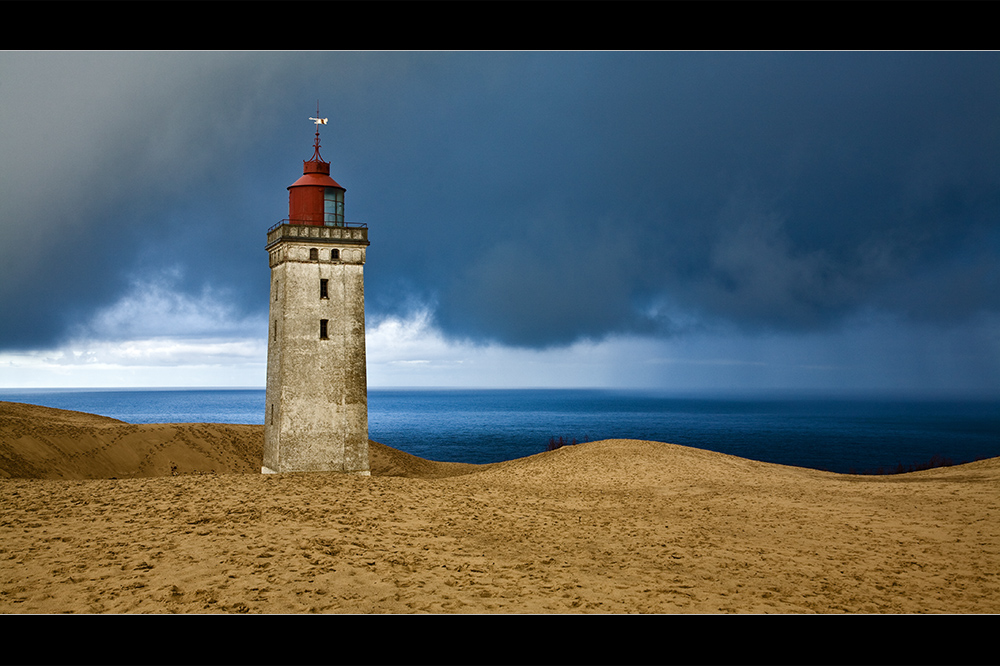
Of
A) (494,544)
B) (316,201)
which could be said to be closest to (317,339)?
(316,201)

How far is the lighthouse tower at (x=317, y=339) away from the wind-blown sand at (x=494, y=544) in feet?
7.73

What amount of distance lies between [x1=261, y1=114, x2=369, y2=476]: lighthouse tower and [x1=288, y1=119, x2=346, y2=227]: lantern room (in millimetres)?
33

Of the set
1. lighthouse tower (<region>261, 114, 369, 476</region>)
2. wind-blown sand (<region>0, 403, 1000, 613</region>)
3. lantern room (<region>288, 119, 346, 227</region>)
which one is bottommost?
wind-blown sand (<region>0, 403, 1000, 613</region>)

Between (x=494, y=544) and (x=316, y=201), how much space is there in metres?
14.4

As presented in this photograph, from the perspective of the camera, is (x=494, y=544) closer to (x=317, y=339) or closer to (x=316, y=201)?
(x=317, y=339)

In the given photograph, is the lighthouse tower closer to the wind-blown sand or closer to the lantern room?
the lantern room

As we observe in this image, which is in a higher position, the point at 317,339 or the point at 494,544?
the point at 317,339

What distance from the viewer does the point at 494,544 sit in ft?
40.7

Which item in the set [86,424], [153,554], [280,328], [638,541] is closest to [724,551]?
[638,541]

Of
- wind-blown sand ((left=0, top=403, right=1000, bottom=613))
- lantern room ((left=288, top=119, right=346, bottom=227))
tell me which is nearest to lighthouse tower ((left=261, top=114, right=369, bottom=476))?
lantern room ((left=288, top=119, right=346, bottom=227))

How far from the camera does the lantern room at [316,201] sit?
73.7ft

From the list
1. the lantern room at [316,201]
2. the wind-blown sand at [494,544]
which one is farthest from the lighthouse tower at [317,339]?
the wind-blown sand at [494,544]

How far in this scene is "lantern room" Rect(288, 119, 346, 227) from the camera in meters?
22.5
